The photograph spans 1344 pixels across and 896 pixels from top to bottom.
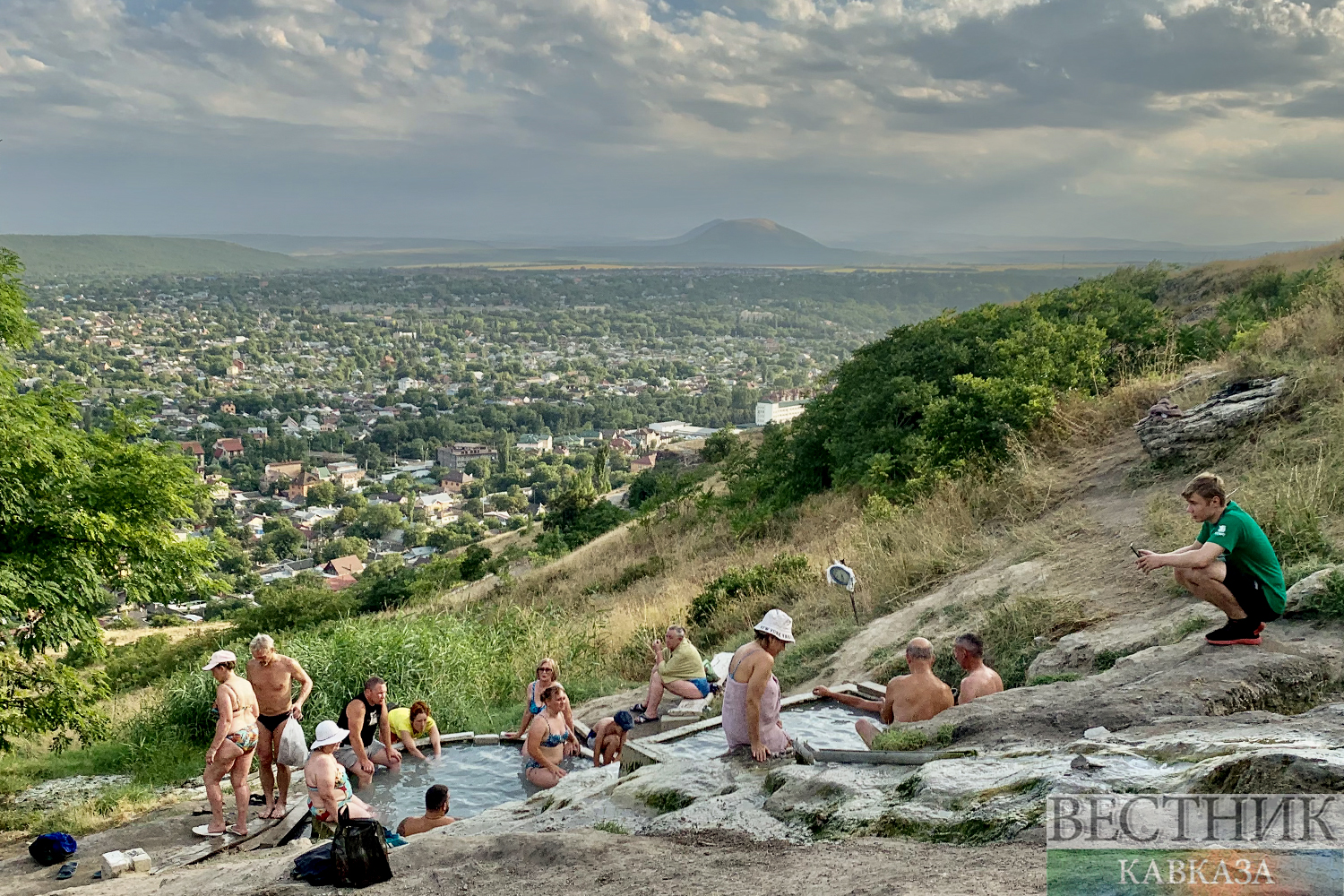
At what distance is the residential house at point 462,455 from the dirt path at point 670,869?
282ft

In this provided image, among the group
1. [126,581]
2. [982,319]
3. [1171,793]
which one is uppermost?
[982,319]

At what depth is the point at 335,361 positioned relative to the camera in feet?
486

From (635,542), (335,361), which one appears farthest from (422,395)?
(635,542)

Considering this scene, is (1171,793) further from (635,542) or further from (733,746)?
(635,542)

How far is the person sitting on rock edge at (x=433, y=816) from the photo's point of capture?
687 cm

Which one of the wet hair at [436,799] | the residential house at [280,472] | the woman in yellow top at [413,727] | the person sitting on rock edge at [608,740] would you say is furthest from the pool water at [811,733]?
the residential house at [280,472]

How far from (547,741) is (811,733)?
2.07 m

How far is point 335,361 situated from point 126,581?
143 metres

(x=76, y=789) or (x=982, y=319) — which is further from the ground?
(x=982, y=319)

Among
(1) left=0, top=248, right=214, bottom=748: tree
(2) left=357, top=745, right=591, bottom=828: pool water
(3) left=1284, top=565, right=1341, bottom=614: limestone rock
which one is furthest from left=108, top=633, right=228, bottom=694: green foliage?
(3) left=1284, top=565, right=1341, bottom=614: limestone rock

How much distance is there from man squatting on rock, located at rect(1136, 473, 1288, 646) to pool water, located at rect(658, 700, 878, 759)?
7.65ft

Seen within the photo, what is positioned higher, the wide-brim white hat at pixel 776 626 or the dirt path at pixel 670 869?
the wide-brim white hat at pixel 776 626

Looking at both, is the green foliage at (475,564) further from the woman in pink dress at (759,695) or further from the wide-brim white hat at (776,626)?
the wide-brim white hat at (776,626)

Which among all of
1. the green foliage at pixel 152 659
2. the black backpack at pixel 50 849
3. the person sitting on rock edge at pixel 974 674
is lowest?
the green foliage at pixel 152 659
